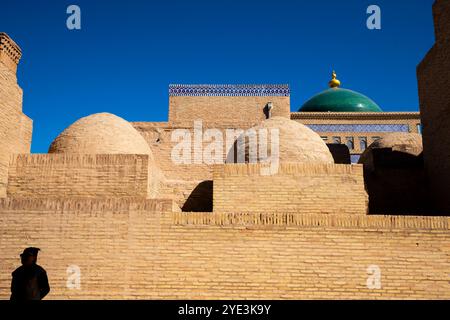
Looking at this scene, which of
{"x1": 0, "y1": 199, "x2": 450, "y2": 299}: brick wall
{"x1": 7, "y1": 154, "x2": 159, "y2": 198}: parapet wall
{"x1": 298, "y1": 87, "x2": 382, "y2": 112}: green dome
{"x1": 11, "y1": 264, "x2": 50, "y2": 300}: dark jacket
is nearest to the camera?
{"x1": 11, "y1": 264, "x2": 50, "y2": 300}: dark jacket

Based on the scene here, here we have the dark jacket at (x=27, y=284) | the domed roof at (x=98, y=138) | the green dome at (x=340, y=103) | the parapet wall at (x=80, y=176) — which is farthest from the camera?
the green dome at (x=340, y=103)

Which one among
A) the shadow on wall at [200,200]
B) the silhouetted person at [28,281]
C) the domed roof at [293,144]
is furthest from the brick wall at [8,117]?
the domed roof at [293,144]

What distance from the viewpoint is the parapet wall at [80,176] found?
633 cm

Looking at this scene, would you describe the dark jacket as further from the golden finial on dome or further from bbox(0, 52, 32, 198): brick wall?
the golden finial on dome

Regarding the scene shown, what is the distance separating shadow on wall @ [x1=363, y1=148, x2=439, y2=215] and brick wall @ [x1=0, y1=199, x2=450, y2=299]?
3.03m

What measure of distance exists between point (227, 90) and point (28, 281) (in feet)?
32.7

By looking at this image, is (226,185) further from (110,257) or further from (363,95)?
(363,95)

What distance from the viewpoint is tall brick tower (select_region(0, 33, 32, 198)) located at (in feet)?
20.2

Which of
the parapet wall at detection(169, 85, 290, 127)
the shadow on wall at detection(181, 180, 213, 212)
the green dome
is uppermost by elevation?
the green dome

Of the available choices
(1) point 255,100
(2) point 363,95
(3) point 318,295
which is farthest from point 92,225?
(2) point 363,95

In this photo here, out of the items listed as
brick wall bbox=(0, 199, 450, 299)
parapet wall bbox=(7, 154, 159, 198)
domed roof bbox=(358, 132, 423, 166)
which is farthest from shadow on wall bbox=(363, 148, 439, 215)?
parapet wall bbox=(7, 154, 159, 198)

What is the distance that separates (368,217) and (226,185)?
2.00 meters

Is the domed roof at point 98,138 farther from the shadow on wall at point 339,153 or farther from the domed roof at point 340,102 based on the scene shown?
the domed roof at point 340,102

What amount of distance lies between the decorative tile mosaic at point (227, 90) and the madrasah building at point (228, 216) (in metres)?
4.26
